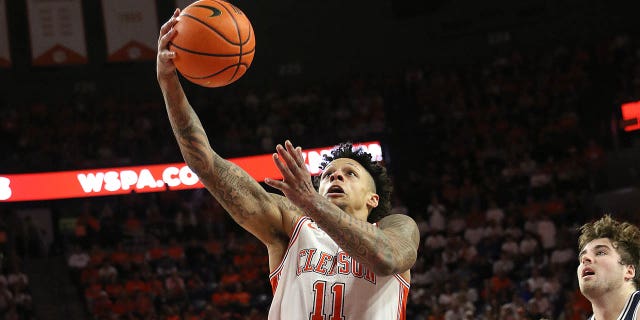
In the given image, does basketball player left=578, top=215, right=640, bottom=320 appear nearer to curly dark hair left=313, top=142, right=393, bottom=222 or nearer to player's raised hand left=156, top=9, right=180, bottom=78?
curly dark hair left=313, top=142, right=393, bottom=222

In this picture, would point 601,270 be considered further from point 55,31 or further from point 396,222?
point 55,31

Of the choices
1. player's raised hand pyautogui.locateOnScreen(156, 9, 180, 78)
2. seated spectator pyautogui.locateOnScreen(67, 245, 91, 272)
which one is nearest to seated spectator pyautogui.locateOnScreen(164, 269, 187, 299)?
seated spectator pyautogui.locateOnScreen(67, 245, 91, 272)

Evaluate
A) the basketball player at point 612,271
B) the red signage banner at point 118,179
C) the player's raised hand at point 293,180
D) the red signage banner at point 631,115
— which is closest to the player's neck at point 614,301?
the basketball player at point 612,271

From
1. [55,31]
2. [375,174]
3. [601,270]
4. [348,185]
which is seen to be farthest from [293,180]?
[55,31]

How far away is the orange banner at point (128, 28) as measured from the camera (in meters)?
14.6

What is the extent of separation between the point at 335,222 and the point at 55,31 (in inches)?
502

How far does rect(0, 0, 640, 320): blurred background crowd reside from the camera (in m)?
12.4

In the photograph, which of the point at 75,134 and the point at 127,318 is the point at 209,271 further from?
the point at 75,134

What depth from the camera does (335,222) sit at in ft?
9.62

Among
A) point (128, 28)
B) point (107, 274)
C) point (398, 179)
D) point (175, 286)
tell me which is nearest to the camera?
point (175, 286)

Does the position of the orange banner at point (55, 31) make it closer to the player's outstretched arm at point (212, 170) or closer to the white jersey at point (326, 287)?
the player's outstretched arm at point (212, 170)

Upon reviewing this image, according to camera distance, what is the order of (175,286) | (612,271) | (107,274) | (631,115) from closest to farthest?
1. (612,271)
2. (631,115)
3. (175,286)
4. (107,274)

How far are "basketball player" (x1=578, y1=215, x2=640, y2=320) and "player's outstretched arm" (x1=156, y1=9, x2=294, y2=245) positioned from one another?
168 centimetres

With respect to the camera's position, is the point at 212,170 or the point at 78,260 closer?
the point at 212,170
